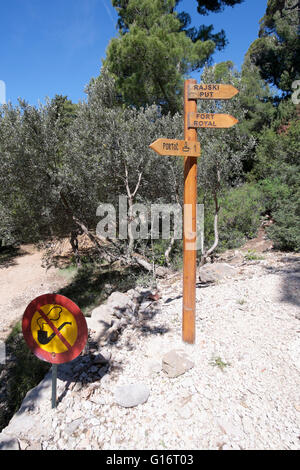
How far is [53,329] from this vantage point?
253 cm

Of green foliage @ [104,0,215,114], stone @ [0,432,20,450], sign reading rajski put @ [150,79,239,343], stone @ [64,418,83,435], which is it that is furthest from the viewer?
green foliage @ [104,0,215,114]

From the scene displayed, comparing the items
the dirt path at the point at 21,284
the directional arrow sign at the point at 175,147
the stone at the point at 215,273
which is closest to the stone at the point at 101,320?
the stone at the point at 215,273

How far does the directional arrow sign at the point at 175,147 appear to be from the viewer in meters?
2.88

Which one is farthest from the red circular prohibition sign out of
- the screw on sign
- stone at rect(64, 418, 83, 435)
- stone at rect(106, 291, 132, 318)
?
stone at rect(106, 291, 132, 318)

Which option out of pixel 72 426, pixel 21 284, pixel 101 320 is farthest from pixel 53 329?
pixel 21 284

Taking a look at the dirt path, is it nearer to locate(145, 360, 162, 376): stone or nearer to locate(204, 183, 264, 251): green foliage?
locate(145, 360, 162, 376): stone

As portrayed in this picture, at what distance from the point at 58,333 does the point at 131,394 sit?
981 millimetres

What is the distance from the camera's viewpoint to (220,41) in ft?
43.5

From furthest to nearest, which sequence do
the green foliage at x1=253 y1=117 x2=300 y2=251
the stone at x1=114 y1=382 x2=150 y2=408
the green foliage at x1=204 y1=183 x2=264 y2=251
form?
Answer: the green foliage at x1=204 y1=183 x2=264 y2=251 → the green foliage at x1=253 y1=117 x2=300 y2=251 → the stone at x1=114 y1=382 x2=150 y2=408

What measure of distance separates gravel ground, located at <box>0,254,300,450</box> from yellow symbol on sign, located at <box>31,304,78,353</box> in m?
0.67

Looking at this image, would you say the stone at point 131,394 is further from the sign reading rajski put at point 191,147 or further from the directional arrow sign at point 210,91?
the directional arrow sign at point 210,91

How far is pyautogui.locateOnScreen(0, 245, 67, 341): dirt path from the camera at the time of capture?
803 centimetres

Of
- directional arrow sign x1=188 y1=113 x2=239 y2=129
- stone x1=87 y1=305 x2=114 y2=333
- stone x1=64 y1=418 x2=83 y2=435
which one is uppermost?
directional arrow sign x1=188 y1=113 x2=239 y2=129

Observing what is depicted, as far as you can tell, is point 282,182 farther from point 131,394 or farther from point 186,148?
point 131,394
